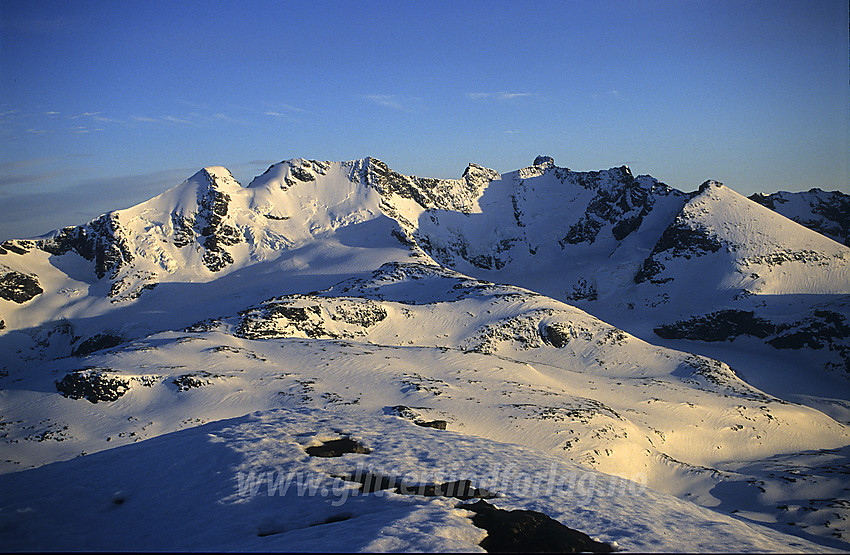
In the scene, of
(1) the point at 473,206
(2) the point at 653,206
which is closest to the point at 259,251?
(1) the point at 473,206

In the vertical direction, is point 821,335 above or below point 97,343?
above

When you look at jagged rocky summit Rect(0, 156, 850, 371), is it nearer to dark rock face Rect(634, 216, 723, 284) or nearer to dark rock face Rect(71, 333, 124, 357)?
dark rock face Rect(634, 216, 723, 284)

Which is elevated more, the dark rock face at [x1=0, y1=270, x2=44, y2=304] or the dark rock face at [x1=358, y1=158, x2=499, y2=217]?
the dark rock face at [x1=358, y1=158, x2=499, y2=217]

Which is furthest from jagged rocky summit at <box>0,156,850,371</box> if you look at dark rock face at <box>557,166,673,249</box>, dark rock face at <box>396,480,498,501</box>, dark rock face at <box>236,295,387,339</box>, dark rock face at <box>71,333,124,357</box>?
dark rock face at <box>396,480,498,501</box>

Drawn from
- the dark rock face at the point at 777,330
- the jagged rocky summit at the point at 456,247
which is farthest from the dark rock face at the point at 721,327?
the jagged rocky summit at the point at 456,247

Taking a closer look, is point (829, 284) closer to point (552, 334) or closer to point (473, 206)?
point (552, 334)

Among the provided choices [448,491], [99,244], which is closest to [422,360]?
[448,491]

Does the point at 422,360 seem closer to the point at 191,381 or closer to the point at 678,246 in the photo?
the point at 191,381

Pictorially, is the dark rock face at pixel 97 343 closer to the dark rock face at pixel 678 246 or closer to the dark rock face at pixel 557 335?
the dark rock face at pixel 557 335
